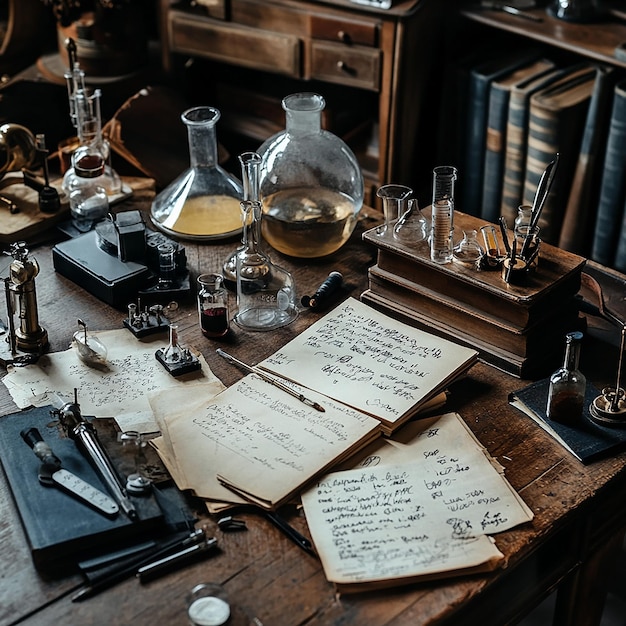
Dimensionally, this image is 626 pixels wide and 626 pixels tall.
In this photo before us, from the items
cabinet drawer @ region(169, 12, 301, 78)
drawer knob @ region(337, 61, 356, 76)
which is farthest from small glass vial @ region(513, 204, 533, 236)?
cabinet drawer @ region(169, 12, 301, 78)

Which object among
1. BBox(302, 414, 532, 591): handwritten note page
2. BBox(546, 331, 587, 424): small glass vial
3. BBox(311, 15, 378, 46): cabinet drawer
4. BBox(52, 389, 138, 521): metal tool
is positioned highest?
BBox(311, 15, 378, 46): cabinet drawer

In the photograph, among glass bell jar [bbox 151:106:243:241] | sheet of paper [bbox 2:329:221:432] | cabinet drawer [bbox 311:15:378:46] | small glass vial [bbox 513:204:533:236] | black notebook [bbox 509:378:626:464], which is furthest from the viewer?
cabinet drawer [bbox 311:15:378:46]

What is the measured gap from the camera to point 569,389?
61.6 inches

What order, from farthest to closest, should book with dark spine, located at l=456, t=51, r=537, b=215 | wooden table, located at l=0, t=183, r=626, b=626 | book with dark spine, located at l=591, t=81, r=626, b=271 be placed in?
book with dark spine, located at l=456, t=51, r=537, b=215
book with dark spine, located at l=591, t=81, r=626, b=271
wooden table, located at l=0, t=183, r=626, b=626

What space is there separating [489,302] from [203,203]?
717 mm

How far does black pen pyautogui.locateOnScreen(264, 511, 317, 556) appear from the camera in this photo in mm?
1363

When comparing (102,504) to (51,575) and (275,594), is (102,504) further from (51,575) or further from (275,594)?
(275,594)

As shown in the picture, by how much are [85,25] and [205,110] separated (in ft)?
3.17

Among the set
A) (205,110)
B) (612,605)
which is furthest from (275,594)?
(612,605)

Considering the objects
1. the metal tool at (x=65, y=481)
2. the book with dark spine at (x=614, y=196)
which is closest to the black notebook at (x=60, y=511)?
the metal tool at (x=65, y=481)

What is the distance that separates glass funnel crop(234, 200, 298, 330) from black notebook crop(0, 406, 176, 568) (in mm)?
435

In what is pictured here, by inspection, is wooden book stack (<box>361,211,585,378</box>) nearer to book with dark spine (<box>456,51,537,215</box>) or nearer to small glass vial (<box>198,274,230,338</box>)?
small glass vial (<box>198,274,230,338</box>)

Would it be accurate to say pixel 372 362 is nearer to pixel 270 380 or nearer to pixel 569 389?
pixel 270 380

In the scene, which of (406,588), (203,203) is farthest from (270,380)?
(203,203)
